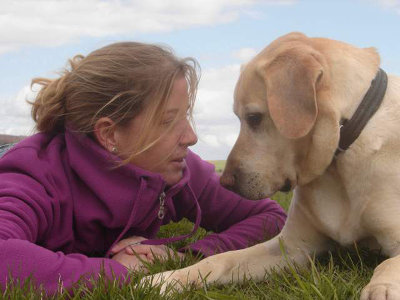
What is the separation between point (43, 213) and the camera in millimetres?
3383

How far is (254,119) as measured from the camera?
3371mm

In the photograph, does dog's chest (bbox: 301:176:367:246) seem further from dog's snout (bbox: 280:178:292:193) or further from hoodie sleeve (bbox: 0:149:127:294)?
hoodie sleeve (bbox: 0:149:127:294)

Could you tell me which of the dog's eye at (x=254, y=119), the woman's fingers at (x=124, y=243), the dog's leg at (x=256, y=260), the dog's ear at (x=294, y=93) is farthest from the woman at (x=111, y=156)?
the dog's ear at (x=294, y=93)

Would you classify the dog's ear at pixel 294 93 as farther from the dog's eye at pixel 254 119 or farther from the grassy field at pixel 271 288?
the grassy field at pixel 271 288

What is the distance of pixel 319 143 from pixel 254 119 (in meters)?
0.37

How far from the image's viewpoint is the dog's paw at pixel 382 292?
2.54 m

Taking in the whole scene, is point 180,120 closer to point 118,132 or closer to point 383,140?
point 118,132

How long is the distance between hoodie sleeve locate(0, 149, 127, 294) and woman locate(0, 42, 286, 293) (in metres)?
0.01

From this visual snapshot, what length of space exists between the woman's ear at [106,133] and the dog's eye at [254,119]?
86cm

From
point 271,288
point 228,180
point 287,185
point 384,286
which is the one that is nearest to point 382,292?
point 384,286

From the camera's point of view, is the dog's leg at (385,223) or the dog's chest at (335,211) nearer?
the dog's leg at (385,223)

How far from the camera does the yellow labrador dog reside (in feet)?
10.3

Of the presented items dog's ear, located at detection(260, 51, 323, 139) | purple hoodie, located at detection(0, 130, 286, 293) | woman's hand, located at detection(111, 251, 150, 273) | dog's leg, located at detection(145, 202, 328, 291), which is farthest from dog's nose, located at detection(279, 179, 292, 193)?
woman's hand, located at detection(111, 251, 150, 273)

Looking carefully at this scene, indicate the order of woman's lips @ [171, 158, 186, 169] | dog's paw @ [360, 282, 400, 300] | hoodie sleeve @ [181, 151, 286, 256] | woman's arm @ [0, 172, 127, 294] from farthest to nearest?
hoodie sleeve @ [181, 151, 286, 256]
woman's lips @ [171, 158, 186, 169]
woman's arm @ [0, 172, 127, 294]
dog's paw @ [360, 282, 400, 300]
